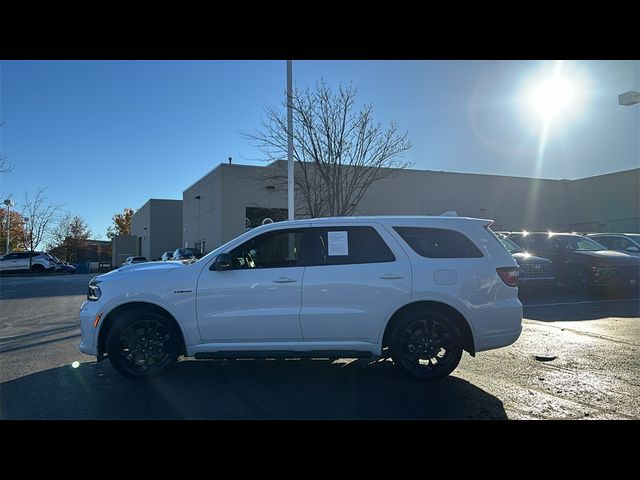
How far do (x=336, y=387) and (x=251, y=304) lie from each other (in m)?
1.38

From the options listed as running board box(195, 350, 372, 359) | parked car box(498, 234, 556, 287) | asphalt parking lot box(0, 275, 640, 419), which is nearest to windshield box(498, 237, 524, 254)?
parked car box(498, 234, 556, 287)

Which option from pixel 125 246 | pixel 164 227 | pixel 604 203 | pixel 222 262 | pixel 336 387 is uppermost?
pixel 604 203

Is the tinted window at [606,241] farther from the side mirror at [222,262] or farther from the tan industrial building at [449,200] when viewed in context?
the side mirror at [222,262]

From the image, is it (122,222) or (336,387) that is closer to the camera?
(336,387)

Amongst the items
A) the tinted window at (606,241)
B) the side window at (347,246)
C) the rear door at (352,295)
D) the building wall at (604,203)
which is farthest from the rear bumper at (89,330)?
the building wall at (604,203)

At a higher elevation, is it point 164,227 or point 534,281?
point 164,227

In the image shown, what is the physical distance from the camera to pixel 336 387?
511 cm

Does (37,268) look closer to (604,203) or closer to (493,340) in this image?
(493,340)

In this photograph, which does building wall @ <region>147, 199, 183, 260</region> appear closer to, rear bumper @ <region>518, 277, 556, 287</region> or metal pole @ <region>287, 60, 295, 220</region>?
metal pole @ <region>287, 60, 295, 220</region>

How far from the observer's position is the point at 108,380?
5.43 meters

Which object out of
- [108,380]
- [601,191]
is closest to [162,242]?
[601,191]

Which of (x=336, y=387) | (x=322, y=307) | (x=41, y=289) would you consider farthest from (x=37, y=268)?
(x=336, y=387)
